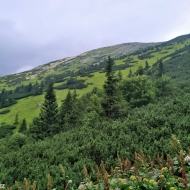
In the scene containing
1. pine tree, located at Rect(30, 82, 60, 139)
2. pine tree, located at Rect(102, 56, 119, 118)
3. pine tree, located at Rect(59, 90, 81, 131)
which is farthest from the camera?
pine tree, located at Rect(30, 82, 60, 139)

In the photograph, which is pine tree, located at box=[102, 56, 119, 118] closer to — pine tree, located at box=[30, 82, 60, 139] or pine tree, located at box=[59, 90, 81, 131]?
pine tree, located at box=[59, 90, 81, 131]

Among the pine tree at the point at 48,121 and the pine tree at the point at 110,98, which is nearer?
the pine tree at the point at 110,98

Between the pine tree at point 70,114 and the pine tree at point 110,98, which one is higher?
the pine tree at point 110,98

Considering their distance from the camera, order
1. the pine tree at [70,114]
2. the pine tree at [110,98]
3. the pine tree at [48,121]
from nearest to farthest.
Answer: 1. the pine tree at [110,98]
2. the pine tree at [70,114]
3. the pine tree at [48,121]

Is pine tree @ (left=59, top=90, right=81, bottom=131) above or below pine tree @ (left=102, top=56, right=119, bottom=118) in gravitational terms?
below

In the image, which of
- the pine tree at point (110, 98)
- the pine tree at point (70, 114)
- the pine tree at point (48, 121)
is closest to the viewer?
the pine tree at point (110, 98)

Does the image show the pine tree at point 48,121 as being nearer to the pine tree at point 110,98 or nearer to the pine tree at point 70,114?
the pine tree at point 70,114

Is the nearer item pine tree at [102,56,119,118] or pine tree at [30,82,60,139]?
pine tree at [102,56,119,118]

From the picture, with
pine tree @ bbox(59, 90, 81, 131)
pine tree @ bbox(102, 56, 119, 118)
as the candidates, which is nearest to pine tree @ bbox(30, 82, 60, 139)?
pine tree @ bbox(59, 90, 81, 131)

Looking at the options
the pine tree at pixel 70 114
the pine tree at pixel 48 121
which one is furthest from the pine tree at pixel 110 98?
the pine tree at pixel 48 121

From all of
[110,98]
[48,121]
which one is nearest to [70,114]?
[48,121]

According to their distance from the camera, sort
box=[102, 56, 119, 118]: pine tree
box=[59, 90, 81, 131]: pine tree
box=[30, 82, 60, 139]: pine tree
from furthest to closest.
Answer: box=[30, 82, 60, 139]: pine tree
box=[59, 90, 81, 131]: pine tree
box=[102, 56, 119, 118]: pine tree

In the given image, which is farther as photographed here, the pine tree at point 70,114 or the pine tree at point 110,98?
the pine tree at point 70,114

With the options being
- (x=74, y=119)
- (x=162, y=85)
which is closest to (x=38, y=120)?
(x=74, y=119)
